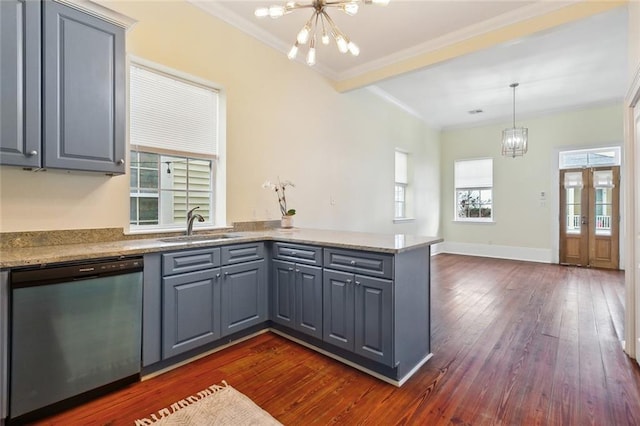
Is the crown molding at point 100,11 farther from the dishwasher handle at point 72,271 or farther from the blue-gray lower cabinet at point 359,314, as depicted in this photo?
the blue-gray lower cabinet at point 359,314

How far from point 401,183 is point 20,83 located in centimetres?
602

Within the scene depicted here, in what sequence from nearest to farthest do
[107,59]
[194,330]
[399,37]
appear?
1. [107,59]
2. [194,330]
3. [399,37]

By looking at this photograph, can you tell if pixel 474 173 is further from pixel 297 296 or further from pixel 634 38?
pixel 297 296

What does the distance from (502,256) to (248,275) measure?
6608 mm

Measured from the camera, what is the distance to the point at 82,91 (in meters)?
2.10

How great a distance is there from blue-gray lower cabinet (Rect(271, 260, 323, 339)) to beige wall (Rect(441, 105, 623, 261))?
247 inches

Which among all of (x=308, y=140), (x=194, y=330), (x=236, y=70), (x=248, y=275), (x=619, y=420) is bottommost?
(x=619, y=420)

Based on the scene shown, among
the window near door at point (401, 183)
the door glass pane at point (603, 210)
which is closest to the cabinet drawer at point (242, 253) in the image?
the window near door at point (401, 183)

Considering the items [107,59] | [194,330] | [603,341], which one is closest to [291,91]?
[107,59]

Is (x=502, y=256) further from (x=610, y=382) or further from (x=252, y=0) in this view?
(x=252, y=0)

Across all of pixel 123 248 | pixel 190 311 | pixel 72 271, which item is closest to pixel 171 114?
pixel 123 248

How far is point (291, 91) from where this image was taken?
407cm

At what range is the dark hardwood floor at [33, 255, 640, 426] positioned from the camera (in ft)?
6.17

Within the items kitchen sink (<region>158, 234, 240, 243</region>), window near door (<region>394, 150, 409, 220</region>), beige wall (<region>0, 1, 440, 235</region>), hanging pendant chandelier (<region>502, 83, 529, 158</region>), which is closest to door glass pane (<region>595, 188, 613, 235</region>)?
hanging pendant chandelier (<region>502, 83, 529, 158</region>)
